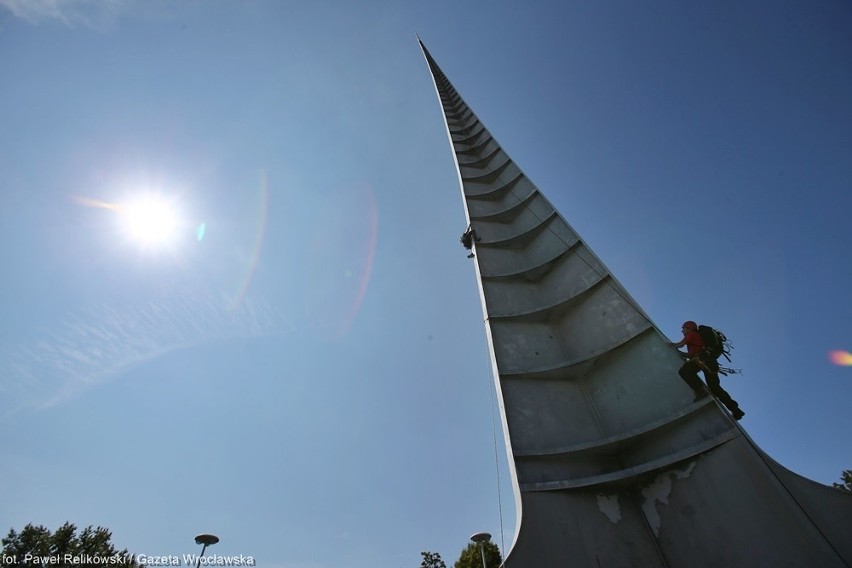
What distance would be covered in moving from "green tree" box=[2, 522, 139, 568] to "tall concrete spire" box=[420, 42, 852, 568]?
35387 millimetres

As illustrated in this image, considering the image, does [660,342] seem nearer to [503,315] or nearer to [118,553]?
[503,315]

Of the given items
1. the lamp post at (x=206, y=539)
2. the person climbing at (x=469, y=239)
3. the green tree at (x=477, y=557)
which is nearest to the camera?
the person climbing at (x=469, y=239)

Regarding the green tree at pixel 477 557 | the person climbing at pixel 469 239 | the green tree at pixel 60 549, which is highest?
the person climbing at pixel 469 239

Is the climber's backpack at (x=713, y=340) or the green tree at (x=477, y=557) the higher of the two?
the climber's backpack at (x=713, y=340)

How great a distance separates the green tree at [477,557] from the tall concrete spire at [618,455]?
2356cm

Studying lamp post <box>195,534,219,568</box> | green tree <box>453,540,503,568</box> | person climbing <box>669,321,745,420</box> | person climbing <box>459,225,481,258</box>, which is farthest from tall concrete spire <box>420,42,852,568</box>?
green tree <box>453,540,503,568</box>

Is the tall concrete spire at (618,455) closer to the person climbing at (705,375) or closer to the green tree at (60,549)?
the person climbing at (705,375)

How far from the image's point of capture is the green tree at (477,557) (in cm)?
2456

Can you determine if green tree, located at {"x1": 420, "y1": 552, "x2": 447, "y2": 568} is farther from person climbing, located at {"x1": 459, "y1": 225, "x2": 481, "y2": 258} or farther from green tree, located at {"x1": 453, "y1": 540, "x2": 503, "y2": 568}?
person climbing, located at {"x1": 459, "y1": 225, "x2": 481, "y2": 258}

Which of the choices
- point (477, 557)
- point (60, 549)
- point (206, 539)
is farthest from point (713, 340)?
point (60, 549)

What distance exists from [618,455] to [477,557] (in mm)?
25013

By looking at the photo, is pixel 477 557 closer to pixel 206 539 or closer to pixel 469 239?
pixel 206 539

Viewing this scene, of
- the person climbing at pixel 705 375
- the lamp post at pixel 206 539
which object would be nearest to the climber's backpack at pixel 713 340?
the person climbing at pixel 705 375

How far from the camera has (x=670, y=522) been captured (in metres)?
4.38
